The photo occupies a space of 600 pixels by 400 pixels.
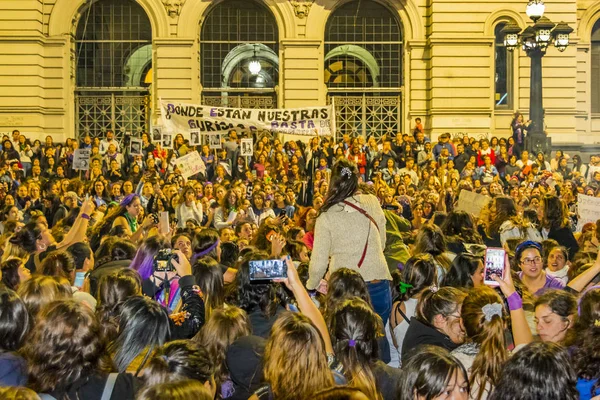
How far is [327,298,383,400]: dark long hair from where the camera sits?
5590mm

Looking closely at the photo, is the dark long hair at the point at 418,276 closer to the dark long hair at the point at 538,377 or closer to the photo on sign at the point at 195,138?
the dark long hair at the point at 538,377

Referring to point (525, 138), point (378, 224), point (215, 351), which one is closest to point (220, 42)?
point (525, 138)

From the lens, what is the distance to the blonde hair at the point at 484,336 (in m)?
5.71

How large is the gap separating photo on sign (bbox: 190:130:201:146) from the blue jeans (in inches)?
648

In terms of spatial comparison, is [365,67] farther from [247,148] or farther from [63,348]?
[63,348]

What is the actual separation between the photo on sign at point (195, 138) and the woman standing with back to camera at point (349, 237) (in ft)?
53.9

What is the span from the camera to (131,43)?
31688 millimetres

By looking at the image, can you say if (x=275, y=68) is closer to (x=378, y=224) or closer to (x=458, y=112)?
(x=458, y=112)

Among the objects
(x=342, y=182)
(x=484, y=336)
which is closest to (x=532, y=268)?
(x=342, y=182)

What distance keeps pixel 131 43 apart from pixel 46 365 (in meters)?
27.6

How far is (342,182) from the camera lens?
26.5 feet

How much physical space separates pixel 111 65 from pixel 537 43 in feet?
48.8

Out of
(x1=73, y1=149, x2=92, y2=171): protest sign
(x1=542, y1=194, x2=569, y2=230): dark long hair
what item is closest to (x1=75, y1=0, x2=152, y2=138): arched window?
(x1=73, y1=149, x2=92, y2=171): protest sign

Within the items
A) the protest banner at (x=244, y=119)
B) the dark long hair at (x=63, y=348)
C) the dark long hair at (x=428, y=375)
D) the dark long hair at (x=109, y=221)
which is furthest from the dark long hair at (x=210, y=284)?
the protest banner at (x=244, y=119)
